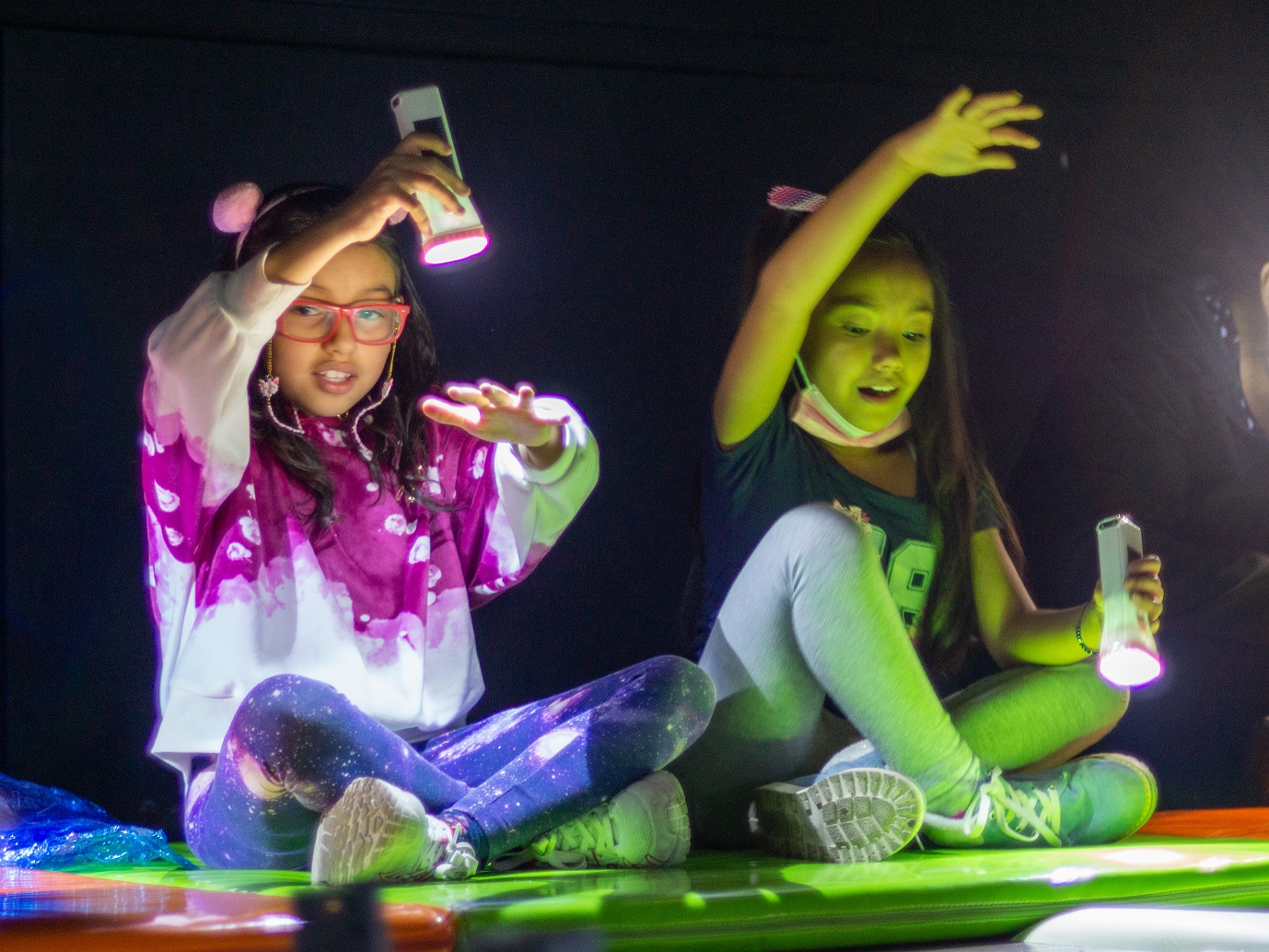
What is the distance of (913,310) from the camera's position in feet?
5.86

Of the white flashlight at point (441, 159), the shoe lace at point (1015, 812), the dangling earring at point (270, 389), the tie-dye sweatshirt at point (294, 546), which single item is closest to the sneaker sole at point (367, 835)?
the tie-dye sweatshirt at point (294, 546)

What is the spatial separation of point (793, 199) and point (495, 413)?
0.66 m

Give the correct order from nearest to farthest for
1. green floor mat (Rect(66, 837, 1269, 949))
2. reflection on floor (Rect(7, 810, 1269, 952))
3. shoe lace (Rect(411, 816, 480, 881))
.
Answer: reflection on floor (Rect(7, 810, 1269, 952))
green floor mat (Rect(66, 837, 1269, 949))
shoe lace (Rect(411, 816, 480, 881))

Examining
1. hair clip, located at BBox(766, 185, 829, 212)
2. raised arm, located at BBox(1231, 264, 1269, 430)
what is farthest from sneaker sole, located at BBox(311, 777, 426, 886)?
raised arm, located at BBox(1231, 264, 1269, 430)

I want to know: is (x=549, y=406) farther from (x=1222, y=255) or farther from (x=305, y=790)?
(x=1222, y=255)

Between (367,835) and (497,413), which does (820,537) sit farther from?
(367,835)

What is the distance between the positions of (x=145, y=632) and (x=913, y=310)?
1.04 metres

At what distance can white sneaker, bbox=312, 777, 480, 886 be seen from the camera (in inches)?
42.5

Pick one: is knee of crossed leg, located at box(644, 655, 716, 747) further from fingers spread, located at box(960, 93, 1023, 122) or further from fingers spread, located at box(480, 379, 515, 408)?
fingers spread, located at box(960, 93, 1023, 122)

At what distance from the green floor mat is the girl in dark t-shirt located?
13 centimetres

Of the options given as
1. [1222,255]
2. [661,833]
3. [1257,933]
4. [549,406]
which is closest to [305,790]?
[661,833]

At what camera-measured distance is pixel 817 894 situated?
42.5 inches

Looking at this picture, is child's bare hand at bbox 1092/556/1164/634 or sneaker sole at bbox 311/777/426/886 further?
child's bare hand at bbox 1092/556/1164/634

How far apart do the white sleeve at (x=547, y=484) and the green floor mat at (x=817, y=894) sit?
16.6 inches
